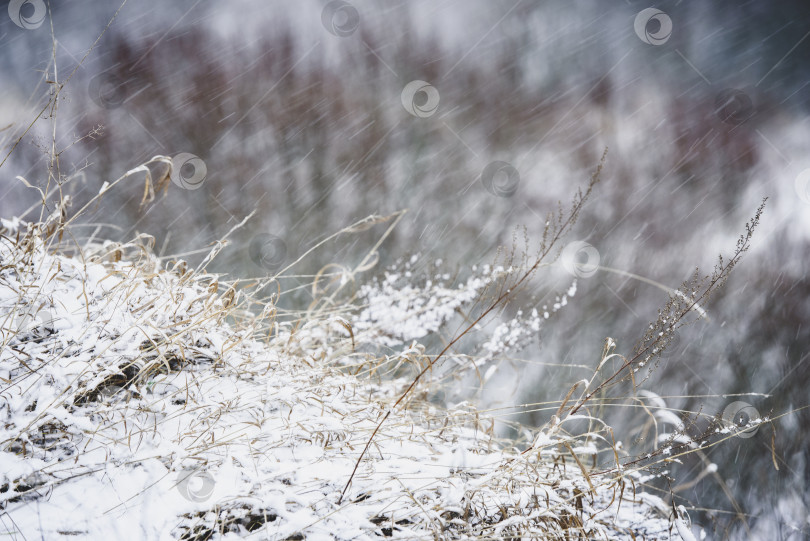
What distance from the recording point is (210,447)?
0.80 m

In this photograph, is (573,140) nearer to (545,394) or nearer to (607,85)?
(607,85)

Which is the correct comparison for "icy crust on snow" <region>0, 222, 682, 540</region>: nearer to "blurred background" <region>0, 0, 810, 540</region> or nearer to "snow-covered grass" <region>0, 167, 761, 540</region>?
"snow-covered grass" <region>0, 167, 761, 540</region>

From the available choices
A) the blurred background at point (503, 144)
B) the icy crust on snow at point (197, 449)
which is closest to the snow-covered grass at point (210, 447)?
the icy crust on snow at point (197, 449)

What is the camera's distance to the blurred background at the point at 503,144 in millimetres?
3113

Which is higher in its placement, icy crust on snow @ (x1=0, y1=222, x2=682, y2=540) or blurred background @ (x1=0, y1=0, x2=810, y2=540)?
blurred background @ (x1=0, y1=0, x2=810, y2=540)

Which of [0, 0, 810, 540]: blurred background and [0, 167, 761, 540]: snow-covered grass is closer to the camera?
[0, 167, 761, 540]: snow-covered grass

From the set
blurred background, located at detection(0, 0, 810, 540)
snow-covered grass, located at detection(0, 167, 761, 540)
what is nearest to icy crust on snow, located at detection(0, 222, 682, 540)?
snow-covered grass, located at detection(0, 167, 761, 540)

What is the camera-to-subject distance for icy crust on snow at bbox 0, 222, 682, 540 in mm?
732

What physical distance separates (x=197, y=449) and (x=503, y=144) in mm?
3778

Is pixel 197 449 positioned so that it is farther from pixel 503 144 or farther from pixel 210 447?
pixel 503 144

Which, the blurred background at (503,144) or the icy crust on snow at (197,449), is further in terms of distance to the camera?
the blurred background at (503,144)

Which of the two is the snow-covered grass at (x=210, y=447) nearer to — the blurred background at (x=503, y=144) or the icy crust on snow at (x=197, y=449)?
the icy crust on snow at (x=197, y=449)

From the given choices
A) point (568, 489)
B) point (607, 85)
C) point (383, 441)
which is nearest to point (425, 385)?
point (383, 441)

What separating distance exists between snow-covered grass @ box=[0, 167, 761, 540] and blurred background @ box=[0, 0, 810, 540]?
2.03m
